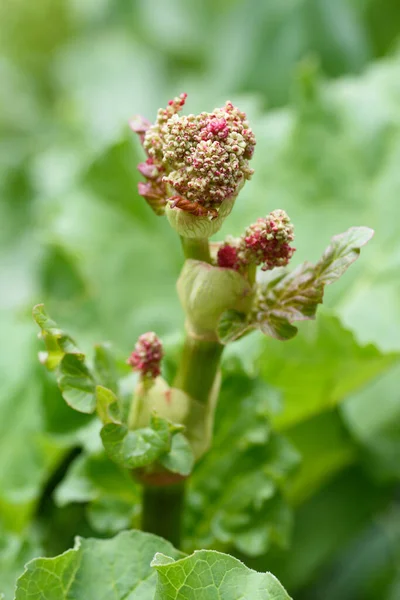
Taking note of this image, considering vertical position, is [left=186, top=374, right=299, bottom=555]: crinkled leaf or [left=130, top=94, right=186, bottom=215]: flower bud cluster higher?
[left=130, top=94, right=186, bottom=215]: flower bud cluster

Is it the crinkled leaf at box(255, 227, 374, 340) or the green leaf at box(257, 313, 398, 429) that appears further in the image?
the green leaf at box(257, 313, 398, 429)

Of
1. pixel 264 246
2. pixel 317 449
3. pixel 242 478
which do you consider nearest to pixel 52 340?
pixel 264 246

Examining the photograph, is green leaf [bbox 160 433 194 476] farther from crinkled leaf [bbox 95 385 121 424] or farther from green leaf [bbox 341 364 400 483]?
green leaf [bbox 341 364 400 483]

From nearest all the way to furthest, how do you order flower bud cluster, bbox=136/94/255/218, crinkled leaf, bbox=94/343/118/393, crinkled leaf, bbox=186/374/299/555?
flower bud cluster, bbox=136/94/255/218, crinkled leaf, bbox=94/343/118/393, crinkled leaf, bbox=186/374/299/555

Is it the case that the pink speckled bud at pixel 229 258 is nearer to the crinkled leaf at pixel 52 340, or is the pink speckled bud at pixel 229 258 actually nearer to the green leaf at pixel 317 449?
the crinkled leaf at pixel 52 340

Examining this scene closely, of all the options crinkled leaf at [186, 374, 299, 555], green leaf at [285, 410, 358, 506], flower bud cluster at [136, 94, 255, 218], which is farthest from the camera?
green leaf at [285, 410, 358, 506]

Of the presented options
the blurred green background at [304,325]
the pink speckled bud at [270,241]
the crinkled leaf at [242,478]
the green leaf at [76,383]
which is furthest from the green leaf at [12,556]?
the pink speckled bud at [270,241]

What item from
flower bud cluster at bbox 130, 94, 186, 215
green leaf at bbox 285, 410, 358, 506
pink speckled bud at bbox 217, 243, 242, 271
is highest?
flower bud cluster at bbox 130, 94, 186, 215

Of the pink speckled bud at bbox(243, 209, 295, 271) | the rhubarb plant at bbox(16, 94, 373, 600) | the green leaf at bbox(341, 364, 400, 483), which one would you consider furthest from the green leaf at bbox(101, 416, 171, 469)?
the green leaf at bbox(341, 364, 400, 483)
